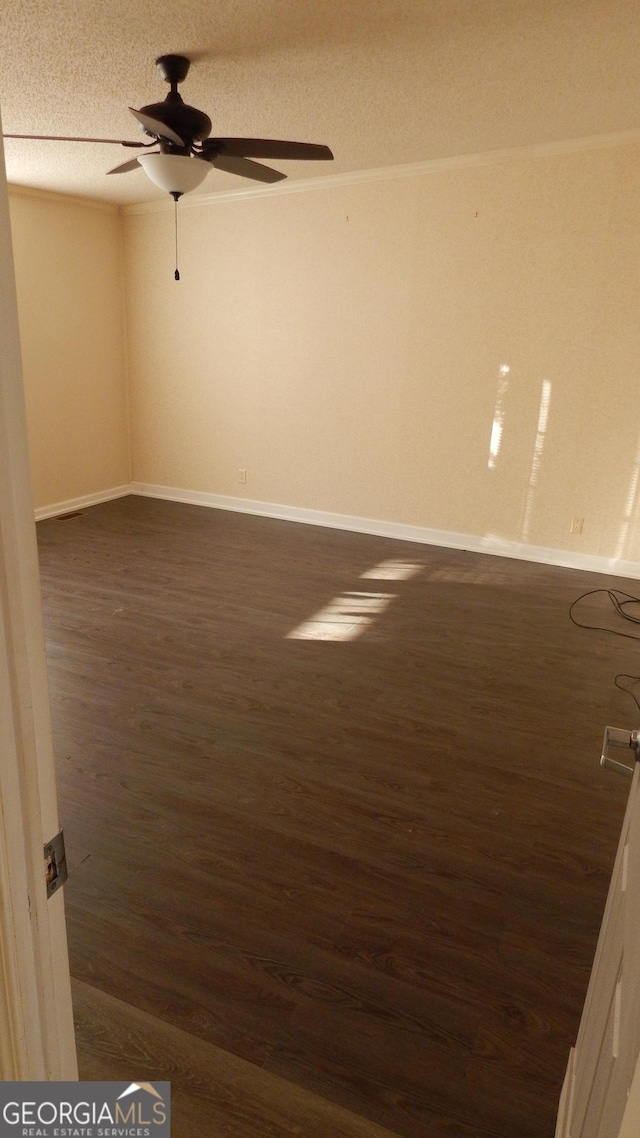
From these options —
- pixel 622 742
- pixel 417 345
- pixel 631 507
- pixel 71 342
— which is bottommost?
pixel 631 507

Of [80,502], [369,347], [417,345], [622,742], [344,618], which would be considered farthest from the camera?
[80,502]

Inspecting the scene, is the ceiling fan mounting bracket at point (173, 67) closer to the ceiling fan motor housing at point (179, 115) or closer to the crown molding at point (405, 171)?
the ceiling fan motor housing at point (179, 115)

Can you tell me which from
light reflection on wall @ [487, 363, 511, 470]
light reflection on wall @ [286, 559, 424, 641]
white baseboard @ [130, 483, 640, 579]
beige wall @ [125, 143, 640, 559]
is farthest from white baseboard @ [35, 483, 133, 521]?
light reflection on wall @ [487, 363, 511, 470]

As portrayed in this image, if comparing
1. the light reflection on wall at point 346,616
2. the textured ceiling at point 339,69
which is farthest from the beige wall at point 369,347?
the light reflection on wall at point 346,616

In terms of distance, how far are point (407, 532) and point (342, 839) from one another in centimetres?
361

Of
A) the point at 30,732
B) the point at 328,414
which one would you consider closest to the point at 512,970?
the point at 30,732

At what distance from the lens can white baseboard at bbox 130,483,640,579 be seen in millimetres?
4840

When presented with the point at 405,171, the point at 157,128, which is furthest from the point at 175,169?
the point at 405,171

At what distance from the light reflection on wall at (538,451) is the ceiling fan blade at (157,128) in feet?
9.80

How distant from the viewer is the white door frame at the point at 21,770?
64cm

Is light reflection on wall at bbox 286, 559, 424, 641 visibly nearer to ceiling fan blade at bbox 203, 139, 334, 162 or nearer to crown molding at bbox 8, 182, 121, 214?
ceiling fan blade at bbox 203, 139, 334, 162

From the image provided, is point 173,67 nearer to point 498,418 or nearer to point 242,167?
point 242,167

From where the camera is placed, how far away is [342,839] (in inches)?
85.0

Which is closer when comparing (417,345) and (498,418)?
(498,418)
